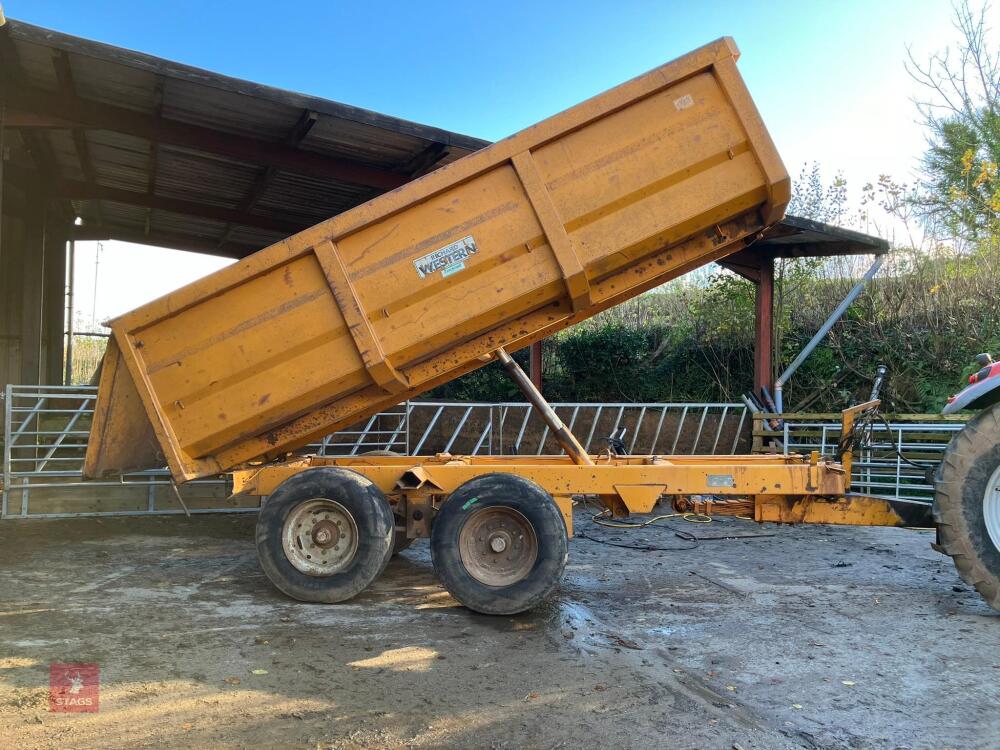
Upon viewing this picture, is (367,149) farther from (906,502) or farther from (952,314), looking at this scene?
(952,314)

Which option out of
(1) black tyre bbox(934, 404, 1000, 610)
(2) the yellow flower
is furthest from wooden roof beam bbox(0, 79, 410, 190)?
(2) the yellow flower

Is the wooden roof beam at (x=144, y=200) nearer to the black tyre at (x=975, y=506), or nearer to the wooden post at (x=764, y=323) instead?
the wooden post at (x=764, y=323)

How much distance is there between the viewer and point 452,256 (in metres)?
4.76

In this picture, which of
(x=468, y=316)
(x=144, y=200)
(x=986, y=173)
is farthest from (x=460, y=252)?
(x=986, y=173)

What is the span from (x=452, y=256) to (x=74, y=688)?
10.4 ft

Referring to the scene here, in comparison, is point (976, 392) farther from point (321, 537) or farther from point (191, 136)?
point (191, 136)

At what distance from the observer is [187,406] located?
194 inches

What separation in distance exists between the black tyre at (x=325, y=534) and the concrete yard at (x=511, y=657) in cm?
17

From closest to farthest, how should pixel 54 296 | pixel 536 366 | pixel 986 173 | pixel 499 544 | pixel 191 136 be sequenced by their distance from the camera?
1. pixel 499 544
2. pixel 191 136
3. pixel 536 366
4. pixel 986 173
5. pixel 54 296

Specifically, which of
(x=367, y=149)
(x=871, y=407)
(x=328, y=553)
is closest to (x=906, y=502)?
(x=871, y=407)

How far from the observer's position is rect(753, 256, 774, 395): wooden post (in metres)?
10.7

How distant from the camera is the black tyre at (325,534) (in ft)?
16.3

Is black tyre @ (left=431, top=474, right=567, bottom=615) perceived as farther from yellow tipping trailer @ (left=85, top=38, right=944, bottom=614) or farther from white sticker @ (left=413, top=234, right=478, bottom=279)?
white sticker @ (left=413, top=234, right=478, bottom=279)

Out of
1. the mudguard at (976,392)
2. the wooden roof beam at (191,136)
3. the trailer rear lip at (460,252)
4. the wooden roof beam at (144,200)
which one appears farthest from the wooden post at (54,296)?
the mudguard at (976,392)
